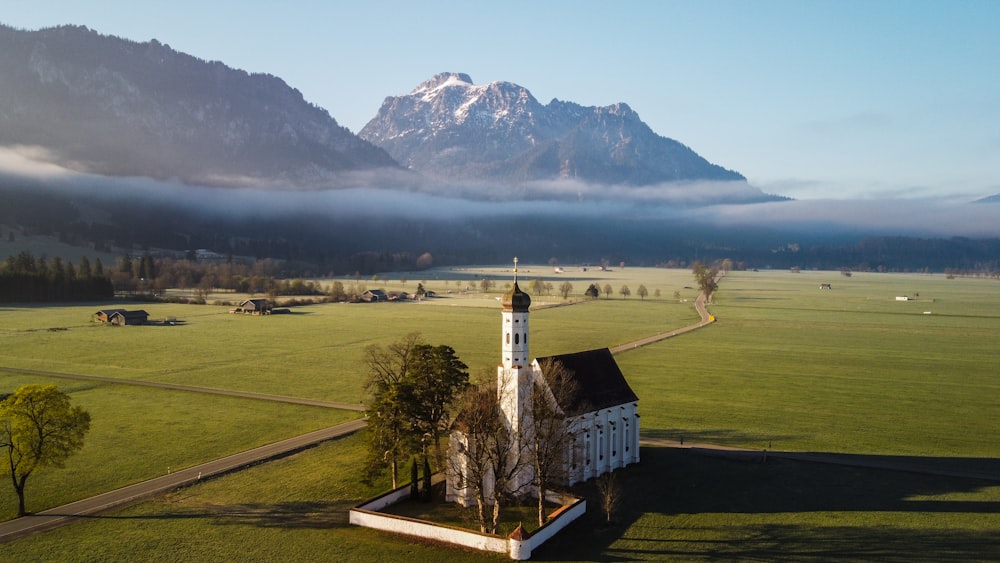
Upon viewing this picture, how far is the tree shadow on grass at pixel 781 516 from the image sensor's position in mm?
34656

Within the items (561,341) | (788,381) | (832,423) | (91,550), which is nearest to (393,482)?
(91,550)

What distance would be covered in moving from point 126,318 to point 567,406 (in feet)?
327

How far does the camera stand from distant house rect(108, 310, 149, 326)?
117188 millimetres

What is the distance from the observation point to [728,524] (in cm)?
3797

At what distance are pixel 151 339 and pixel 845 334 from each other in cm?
11029

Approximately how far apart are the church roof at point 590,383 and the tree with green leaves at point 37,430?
27.7 metres

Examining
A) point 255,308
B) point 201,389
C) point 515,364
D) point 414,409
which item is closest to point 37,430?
point 414,409

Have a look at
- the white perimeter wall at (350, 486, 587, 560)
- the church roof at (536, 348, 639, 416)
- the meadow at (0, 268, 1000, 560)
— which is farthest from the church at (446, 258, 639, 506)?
the meadow at (0, 268, 1000, 560)

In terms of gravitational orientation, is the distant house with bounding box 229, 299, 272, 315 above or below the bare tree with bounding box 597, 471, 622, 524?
above

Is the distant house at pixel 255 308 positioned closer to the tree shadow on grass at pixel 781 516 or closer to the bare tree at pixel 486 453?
the tree shadow on grass at pixel 781 516

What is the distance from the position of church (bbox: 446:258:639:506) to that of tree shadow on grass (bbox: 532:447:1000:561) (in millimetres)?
1723

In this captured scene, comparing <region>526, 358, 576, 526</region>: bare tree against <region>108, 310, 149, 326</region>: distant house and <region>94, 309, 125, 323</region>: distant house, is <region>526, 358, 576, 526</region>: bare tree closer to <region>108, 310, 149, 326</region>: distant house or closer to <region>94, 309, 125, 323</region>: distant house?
<region>108, 310, 149, 326</region>: distant house

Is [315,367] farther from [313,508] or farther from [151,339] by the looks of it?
[313,508]

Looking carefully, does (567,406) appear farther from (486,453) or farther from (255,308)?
(255,308)
